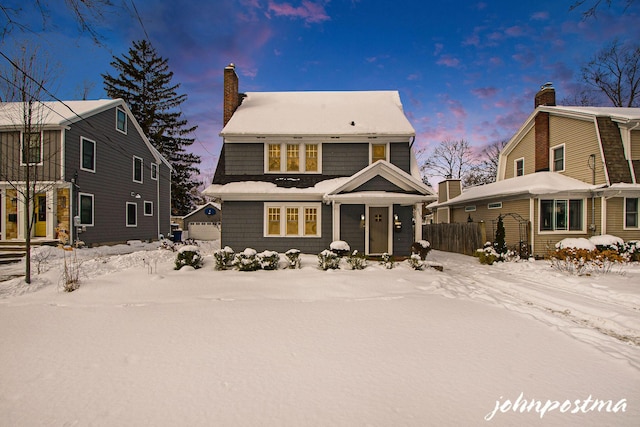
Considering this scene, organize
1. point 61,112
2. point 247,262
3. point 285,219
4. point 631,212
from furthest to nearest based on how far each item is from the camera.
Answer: point 61,112
point 631,212
point 285,219
point 247,262

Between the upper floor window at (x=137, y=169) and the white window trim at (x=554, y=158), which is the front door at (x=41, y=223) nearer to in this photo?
the upper floor window at (x=137, y=169)

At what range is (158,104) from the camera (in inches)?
1254

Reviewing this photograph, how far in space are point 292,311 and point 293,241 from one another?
300 inches

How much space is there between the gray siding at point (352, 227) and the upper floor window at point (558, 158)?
11.3m

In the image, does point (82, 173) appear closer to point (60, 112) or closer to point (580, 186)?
point (60, 112)

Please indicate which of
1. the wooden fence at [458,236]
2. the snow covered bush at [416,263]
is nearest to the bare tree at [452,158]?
the wooden fence at [458,236]

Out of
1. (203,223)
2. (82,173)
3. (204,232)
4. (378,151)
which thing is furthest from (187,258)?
(203,223)

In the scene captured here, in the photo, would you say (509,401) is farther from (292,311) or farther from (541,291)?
(541,291)

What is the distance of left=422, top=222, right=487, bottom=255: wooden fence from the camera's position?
15.4m

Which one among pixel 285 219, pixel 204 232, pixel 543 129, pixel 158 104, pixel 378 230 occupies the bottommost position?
pixel 204 232

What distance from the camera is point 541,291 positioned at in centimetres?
759

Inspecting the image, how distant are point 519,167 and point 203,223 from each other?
28995mm

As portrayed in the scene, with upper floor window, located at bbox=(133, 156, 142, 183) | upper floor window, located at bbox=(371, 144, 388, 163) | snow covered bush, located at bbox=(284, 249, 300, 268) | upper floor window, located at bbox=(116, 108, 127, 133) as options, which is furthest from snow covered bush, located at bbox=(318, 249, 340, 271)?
upper floor window, located at bbox=(116, 108, 127, 133)

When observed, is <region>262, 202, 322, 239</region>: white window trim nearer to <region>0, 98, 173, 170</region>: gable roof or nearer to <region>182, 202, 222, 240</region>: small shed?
<region>0, 98, 173, 170</region>: gable roof
